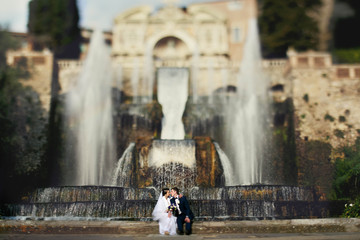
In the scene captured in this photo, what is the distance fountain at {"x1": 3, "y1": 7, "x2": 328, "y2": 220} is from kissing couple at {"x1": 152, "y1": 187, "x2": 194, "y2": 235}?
2723mm

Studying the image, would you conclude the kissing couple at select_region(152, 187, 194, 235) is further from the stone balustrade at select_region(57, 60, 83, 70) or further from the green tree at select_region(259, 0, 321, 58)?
the green tree at select_region(259, 0, 321, 58)

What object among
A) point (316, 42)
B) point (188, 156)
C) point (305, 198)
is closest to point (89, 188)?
point (188, 156)

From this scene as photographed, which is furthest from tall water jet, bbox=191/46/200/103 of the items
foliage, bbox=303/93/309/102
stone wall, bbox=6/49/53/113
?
stone wall, bbox=6/49/53/113

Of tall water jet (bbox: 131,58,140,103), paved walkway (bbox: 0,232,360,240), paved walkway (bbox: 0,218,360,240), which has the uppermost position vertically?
tall water jet (bbox: 131,58,140,103)

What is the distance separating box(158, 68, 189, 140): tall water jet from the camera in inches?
1031

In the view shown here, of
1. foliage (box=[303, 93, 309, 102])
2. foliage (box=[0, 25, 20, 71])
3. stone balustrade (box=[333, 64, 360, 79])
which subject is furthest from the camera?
foliage (box=[0, 25, 20, 71])

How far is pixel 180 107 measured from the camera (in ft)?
90.6

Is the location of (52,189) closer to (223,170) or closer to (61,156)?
(223,170)

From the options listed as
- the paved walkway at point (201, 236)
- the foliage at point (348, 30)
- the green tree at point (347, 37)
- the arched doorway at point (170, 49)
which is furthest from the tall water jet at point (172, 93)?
the paved walkway at point (201, 236)

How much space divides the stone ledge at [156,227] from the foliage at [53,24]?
24.7m

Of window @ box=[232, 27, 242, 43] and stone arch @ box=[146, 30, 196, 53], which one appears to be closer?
stone arch @ box=[146, 30, 196, 53]

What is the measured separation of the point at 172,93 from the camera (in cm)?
2922

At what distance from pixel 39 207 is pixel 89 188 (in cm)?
224

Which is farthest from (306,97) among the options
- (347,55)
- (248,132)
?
(347,55)
